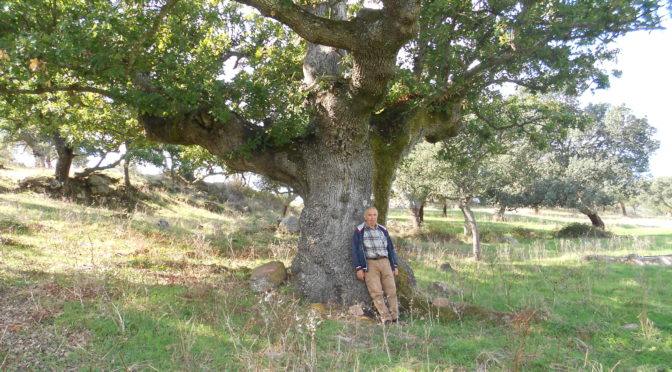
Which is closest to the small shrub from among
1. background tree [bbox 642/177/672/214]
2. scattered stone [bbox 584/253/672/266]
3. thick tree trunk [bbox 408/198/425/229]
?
thick tree trunk [bbox 408/198/425/229]

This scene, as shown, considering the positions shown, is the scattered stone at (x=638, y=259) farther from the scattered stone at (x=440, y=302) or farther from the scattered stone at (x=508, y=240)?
the scattered stone at (x=508, y=240)

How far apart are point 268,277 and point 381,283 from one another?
2.43 meters

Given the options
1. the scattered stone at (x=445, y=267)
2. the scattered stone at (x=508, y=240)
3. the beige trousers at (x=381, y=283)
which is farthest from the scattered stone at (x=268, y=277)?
the scattered stone at (x=508, y=240)

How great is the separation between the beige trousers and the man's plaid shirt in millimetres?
117

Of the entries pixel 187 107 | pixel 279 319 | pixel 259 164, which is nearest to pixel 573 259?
pixel 259 164

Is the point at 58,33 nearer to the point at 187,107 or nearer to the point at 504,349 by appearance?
the point at 187,107

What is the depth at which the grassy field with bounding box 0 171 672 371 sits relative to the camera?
454 centimetres

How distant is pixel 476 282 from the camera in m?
10.4

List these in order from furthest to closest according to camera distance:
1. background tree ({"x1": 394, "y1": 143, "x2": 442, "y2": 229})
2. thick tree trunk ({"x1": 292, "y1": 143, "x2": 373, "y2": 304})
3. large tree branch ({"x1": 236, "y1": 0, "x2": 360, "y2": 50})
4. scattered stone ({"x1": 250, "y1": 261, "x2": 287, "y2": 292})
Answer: background tree ({"x1": 394, "y1": 143, "x2": 442, "y2": 229}) → scattered stone ({"x1": 250, "y1": 261, "x2": 287, "y2": 292}) → thick tree trunk ({"x1": 292, "y1": 143, "x2": 373, "y2": 304}) → large tree branch ({"x1": 236, "y1": 0, "x2": 360, "y2": 50})

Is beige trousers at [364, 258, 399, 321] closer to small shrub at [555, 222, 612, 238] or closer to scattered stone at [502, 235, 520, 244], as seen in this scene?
scattered stone at [502, 235, 520, 244]

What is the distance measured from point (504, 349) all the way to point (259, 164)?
609cm

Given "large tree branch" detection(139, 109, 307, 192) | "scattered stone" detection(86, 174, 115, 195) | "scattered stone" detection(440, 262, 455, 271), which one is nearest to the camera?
"large tree branch" detection(139, 109, 307, 192)

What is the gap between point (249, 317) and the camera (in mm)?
5871

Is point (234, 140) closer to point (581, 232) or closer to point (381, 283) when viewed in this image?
point (381, 283)
